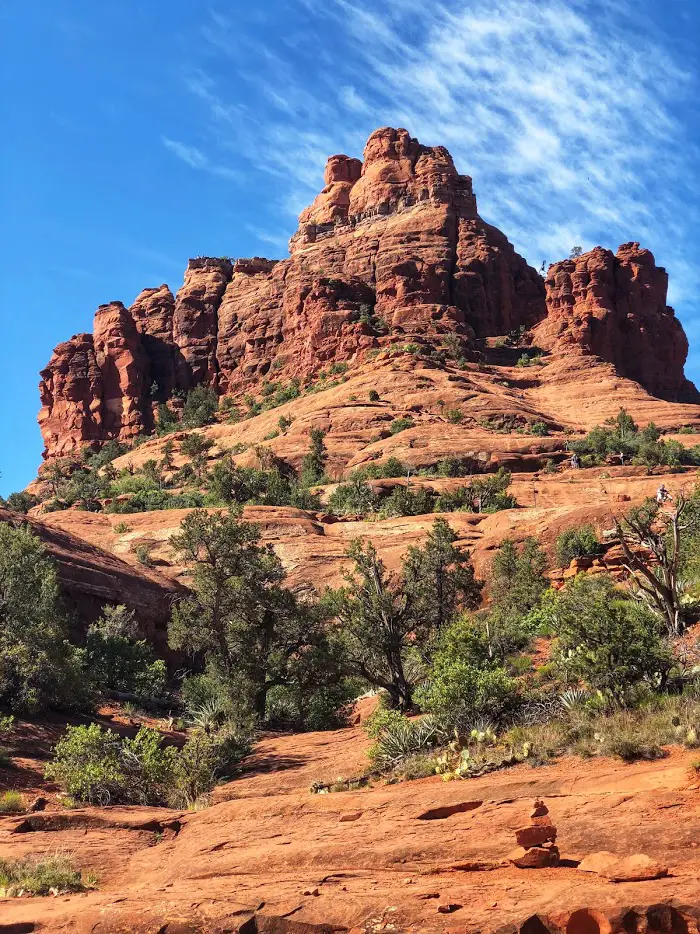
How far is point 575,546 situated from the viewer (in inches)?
1297

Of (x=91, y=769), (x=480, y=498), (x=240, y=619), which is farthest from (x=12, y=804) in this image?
(x=480, y=498)

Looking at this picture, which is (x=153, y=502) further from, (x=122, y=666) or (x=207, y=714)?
(x=207, y=714)

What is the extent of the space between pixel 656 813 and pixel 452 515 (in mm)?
35234

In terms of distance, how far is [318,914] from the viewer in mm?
6863

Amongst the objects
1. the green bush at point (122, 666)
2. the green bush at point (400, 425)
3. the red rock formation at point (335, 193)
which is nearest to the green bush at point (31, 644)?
the green bush at point (122, 666)

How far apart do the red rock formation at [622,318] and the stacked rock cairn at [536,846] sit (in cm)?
8606

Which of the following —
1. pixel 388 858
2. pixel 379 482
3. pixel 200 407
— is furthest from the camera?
pixel 200 407

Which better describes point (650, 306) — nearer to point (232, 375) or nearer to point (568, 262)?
point (568, 262)

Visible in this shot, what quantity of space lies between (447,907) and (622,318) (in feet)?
326

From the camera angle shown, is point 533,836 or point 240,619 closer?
point 533,836

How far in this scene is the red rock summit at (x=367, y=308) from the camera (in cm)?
9162

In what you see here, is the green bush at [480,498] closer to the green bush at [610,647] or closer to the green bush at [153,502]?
the green bush at [153,502]

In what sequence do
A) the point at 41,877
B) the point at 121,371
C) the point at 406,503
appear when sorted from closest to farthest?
the point at 41,877 < the point at 406,503 < the point at 121,371

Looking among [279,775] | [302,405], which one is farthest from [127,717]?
[302,405]
